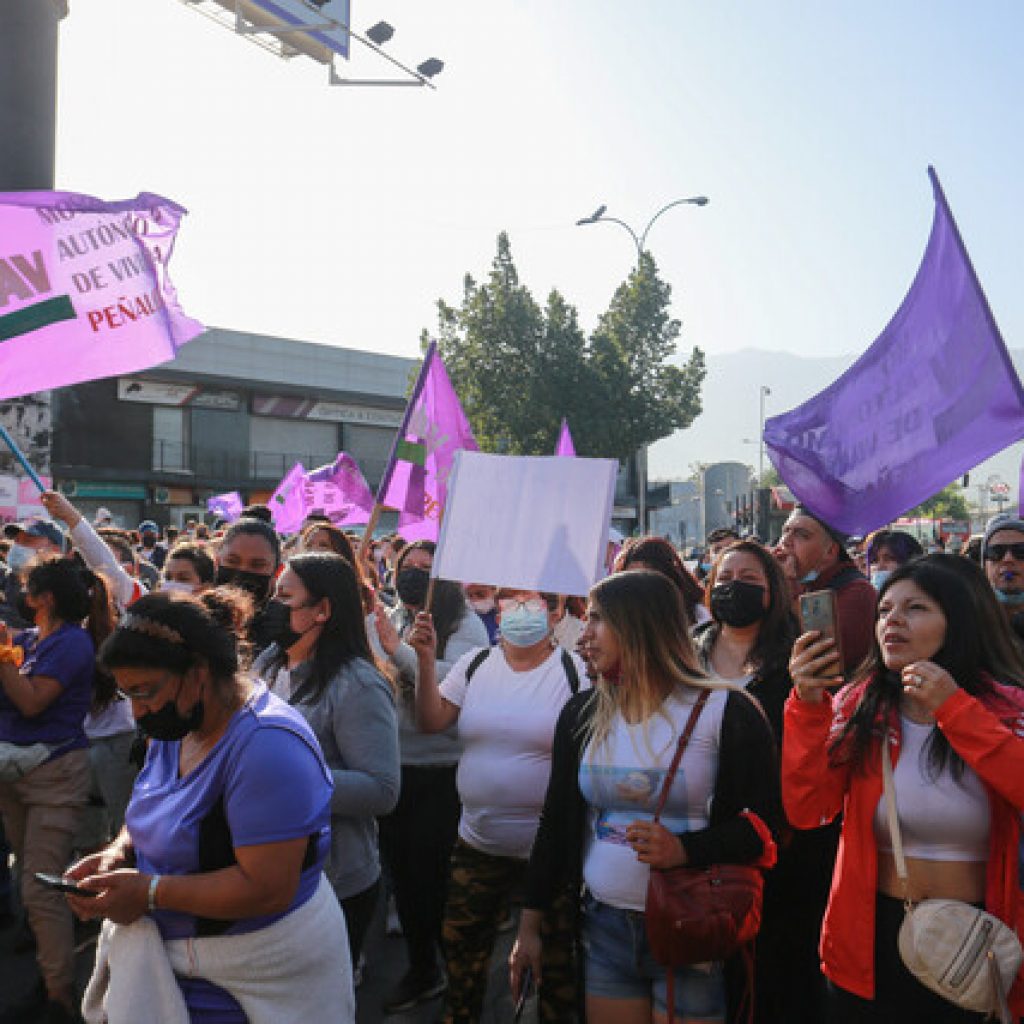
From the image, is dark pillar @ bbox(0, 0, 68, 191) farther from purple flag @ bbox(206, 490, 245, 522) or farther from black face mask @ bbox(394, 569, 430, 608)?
purple flag @ bbox(206, 490, 245, 522)

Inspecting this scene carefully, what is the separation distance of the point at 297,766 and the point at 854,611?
2.54 metres

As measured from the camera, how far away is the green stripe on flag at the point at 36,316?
4992mm

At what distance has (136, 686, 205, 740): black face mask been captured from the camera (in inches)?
95.0

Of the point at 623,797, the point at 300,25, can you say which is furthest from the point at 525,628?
the point at 300,25

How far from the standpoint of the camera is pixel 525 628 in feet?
12.5

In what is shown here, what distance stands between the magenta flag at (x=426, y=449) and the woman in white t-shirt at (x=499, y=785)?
7.70ft

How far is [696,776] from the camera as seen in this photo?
2852mm

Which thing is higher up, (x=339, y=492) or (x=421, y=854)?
(x=339, y=492)

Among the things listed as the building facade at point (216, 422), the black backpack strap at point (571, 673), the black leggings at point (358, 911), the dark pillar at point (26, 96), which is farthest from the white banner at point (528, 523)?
the building facade at point (216, 422)

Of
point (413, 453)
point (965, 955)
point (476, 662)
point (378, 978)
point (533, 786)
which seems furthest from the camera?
point (413, 453)

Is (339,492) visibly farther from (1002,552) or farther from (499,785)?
(499,785)

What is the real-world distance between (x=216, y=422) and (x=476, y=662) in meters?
34.9

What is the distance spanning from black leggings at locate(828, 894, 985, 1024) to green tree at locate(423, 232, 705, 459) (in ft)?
84.7

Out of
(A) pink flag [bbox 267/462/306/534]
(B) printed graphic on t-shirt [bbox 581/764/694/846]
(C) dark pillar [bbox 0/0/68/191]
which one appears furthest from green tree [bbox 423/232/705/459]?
(B) printed graphic on t-shirt [bbox 581/764/694/846]
